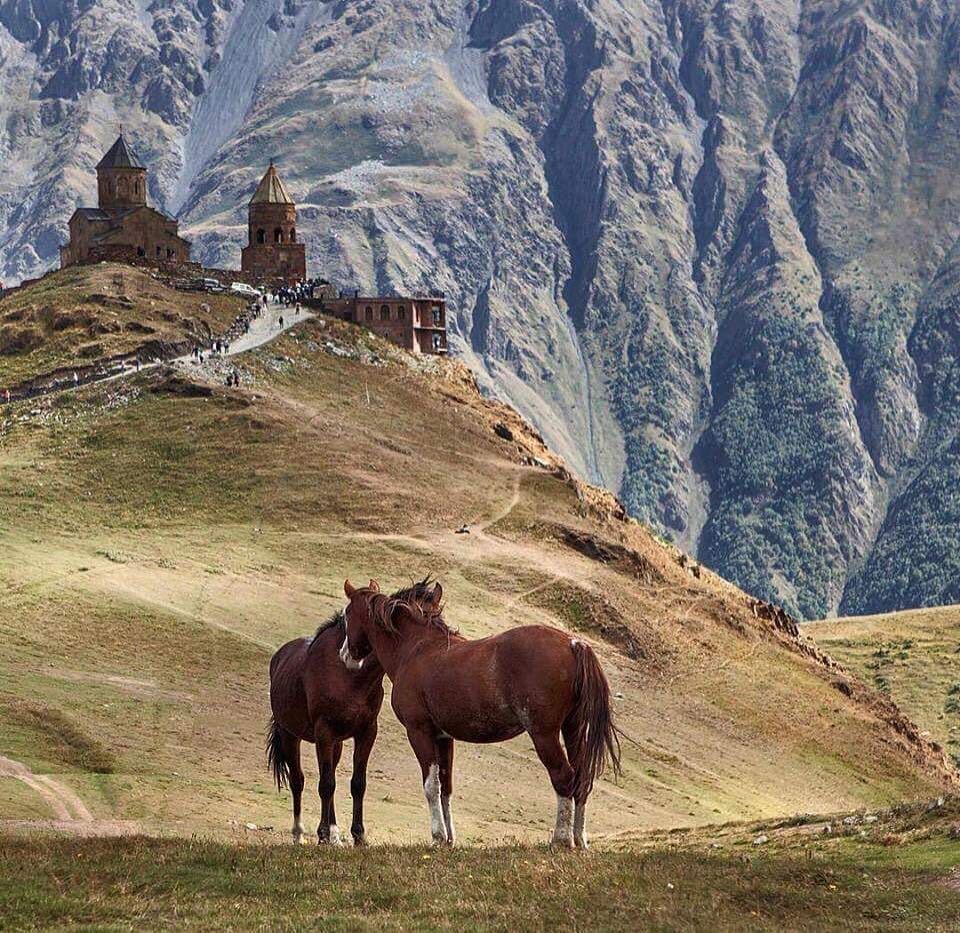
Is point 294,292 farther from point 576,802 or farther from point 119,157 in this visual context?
point 576,802

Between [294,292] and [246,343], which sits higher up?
[246,343]

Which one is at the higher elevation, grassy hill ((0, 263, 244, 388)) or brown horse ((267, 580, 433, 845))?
brown horse ((267, 580, 433, 845))

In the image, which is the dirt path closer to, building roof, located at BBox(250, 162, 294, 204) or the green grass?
the green grass

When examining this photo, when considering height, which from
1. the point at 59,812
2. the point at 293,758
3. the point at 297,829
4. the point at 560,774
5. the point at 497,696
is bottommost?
the point at 59,812

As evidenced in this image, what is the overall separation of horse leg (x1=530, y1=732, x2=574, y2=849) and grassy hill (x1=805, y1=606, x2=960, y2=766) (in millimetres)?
74830

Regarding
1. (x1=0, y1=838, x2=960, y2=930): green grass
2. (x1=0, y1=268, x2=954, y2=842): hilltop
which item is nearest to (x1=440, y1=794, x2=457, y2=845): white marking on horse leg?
(x1=0, y1=838, x2=960, y2=930): green grass

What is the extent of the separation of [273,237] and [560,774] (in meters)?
135

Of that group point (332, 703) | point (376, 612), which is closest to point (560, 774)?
point (376, 612)

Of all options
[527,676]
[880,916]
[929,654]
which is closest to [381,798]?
[527,676]

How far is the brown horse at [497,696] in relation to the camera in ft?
89.0

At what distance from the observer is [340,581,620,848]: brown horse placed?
2714 centimetres

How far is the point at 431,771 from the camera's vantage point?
28.2 meters

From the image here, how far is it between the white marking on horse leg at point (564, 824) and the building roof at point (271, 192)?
13398 centimetres

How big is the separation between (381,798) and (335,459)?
5628cm
